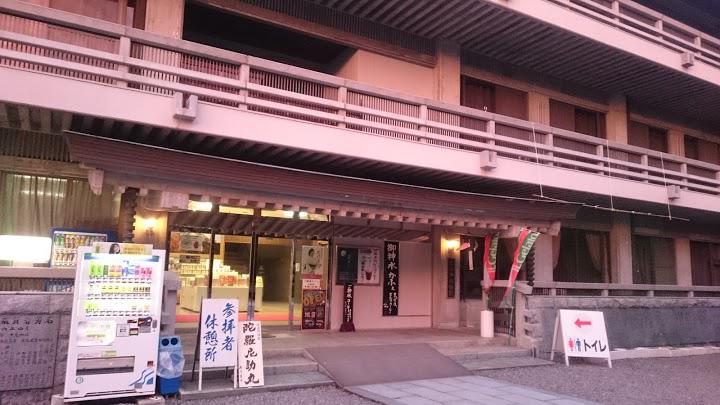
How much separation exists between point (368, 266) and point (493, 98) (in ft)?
19.6

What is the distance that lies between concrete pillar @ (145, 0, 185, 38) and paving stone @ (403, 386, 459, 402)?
25.7ft

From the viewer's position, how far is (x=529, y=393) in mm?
8297

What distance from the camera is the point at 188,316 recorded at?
12.0 metres

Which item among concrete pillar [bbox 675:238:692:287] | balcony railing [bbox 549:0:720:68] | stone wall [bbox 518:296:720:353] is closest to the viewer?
stone wall [bbox 518:296:720:353]

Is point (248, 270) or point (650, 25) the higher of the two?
point (650, 25)

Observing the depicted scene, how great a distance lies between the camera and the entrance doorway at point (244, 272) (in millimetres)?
11664

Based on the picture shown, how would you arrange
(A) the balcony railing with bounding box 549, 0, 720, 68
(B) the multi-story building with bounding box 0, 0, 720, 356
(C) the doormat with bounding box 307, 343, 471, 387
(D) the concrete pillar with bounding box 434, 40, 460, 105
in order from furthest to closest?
1. (A) the balcony railing with bounding box 549, 0, 720, 68
2. (D) the concrete pillar with bounding box 434, 40, 460, 105
3. (C) the doormat with bounding box 307, 343, 471, 387
4. (B) the multi-story building with bounding box 0, 0, 720, 356

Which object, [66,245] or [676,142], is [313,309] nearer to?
[66,245]

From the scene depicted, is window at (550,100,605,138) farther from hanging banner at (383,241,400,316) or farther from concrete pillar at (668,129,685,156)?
hanging banner at (383,241,400,316)

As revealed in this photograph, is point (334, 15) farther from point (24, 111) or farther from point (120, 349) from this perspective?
point (120, 349)

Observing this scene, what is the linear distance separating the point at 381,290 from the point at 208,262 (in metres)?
4.52

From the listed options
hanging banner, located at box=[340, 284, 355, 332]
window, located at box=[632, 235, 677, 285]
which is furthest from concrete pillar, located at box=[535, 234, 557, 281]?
hanging banner, located at box=[340, 284, 355, 332]

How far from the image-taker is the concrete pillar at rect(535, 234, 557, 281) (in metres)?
14.6

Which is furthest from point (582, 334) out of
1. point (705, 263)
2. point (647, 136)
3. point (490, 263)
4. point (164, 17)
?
point (164, 17)
